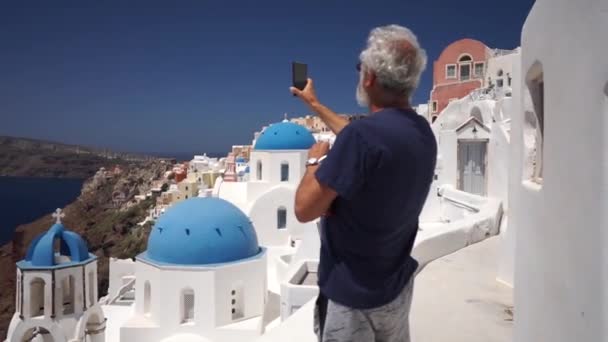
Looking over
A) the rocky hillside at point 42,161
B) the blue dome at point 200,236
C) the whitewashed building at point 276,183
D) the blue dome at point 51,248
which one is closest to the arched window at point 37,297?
the blue dome at point 51,248

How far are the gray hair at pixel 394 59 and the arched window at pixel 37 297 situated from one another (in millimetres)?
10096

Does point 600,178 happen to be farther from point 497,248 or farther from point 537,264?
point 497,248

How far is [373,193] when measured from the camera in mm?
1547

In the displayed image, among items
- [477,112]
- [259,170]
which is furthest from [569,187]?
[477,112]

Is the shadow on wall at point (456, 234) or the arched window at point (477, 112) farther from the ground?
the arched window at point (477, 112)

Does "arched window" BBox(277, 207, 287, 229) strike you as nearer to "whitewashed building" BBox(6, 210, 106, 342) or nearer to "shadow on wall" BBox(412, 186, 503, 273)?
"whitewashed building" BBox(6, 210, 106, 342)

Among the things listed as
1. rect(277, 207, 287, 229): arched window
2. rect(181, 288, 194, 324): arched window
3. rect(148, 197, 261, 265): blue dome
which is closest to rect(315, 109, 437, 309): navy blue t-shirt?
rect(148, 197, 261, 265): blue dome

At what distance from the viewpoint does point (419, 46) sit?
168 centimetres

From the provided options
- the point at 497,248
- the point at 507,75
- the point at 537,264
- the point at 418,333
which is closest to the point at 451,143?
the point at 497,248

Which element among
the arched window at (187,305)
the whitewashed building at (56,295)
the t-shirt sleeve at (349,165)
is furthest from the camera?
the whitewashed building at (56,295)

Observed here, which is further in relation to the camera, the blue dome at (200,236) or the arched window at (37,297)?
the arched window at (37,297)

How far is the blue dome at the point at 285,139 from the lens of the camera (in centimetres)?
1678

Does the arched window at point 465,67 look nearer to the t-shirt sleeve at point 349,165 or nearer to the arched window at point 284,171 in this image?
the arched window at point 284,171

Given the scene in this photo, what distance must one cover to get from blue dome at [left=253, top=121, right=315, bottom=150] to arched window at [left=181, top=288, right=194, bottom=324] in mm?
8178
